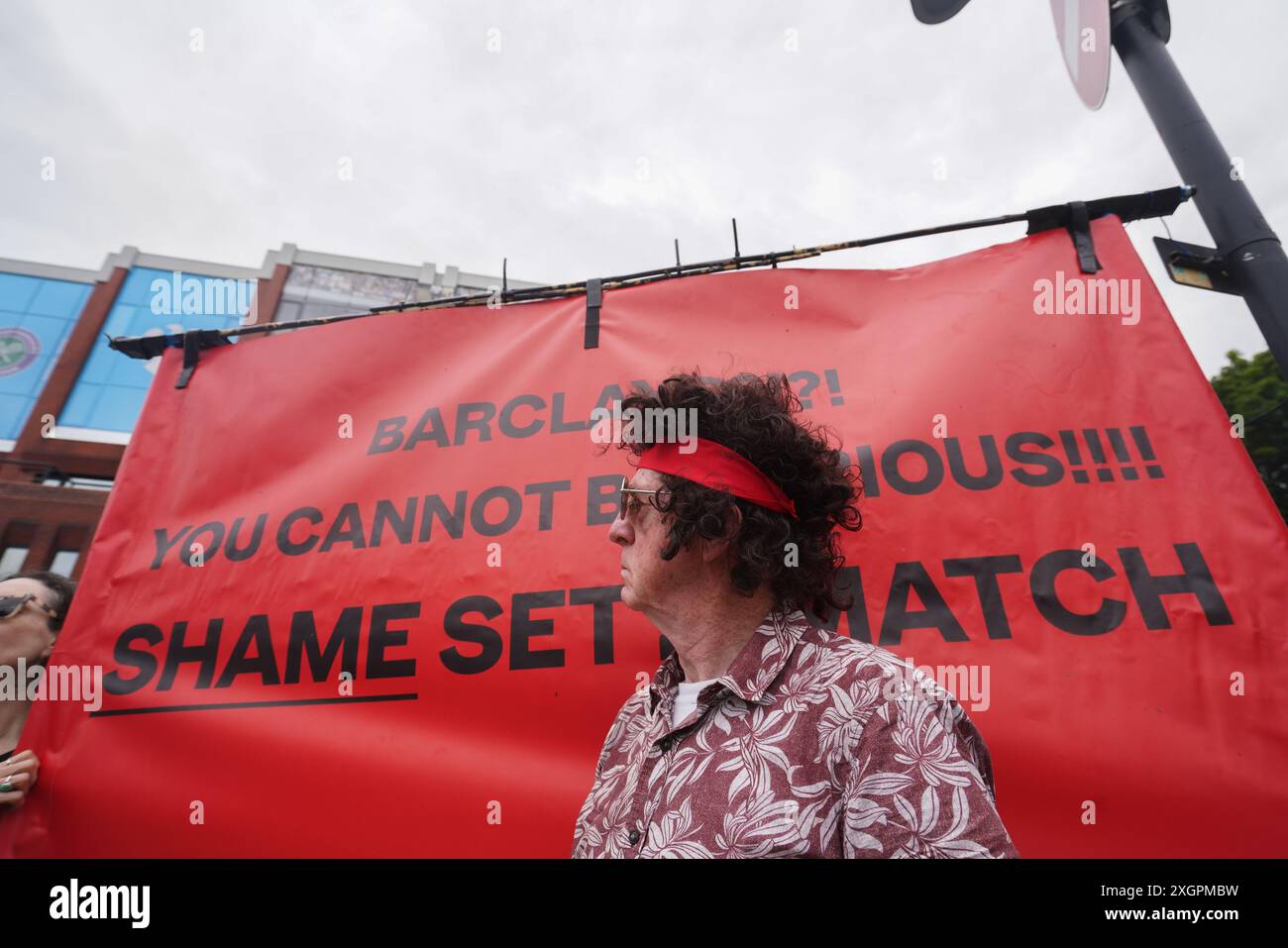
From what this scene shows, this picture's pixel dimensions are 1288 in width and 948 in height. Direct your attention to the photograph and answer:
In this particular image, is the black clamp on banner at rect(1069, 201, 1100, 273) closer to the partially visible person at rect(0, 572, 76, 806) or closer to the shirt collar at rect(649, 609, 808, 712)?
the shirt collar at rect(649, 609, 808, 712)

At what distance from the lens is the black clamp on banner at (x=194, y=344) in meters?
3.02

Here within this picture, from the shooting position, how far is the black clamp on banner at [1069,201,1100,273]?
86.7 inches

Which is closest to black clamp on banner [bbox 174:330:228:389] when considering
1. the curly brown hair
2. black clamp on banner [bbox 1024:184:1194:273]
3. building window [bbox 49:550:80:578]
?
the curly brown hair

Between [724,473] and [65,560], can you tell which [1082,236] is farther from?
[65,560]

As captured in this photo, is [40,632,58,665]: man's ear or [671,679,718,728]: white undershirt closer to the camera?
[671,679,718,728]: white undershirt

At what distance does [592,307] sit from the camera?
263 cm

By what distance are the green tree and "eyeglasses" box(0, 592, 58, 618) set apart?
1462 cm

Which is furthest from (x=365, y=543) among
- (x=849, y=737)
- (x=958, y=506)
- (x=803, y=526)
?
(x=958, y=506)

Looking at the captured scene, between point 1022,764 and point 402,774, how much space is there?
6.25ft

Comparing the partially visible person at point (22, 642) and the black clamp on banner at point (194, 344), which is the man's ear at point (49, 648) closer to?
the partially visible person at point (22, 642)

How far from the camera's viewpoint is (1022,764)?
170 centimetres

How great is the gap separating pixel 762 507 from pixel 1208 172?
1.79 meters

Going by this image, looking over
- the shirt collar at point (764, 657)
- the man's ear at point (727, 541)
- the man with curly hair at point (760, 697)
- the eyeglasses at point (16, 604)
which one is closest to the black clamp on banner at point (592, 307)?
the man with curly hair at point (760, 697)
